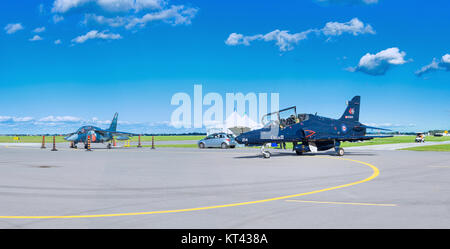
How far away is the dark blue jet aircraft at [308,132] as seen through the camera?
23.1 m

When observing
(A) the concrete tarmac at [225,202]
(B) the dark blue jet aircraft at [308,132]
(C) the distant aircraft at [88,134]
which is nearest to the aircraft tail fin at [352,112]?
(B) the dark blue jet aircraft at [308,132]

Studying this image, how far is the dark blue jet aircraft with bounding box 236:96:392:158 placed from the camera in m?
23.1

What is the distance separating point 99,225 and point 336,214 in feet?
13.2

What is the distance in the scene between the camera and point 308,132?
24953mm

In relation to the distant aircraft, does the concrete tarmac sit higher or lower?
lower

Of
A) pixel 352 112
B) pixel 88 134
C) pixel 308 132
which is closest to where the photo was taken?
pixel 308 132

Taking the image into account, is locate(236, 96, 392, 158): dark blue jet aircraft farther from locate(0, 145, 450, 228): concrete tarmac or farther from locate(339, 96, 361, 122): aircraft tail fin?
locate(0, 145, 450, 228): concrete tarmac

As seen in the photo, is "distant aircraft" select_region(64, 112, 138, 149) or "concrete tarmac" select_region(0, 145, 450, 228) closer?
"concrete tarmac" select_region(0, 145, 450, 228)

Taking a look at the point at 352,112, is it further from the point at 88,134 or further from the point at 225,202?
the point at 88,134

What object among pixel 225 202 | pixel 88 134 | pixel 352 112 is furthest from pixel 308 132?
pixel 88 134

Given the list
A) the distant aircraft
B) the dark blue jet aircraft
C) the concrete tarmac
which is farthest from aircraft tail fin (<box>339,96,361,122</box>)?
the distant aircraft

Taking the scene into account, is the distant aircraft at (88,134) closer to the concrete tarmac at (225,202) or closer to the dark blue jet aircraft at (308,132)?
the dark blue jet aircraft at (308,132)
